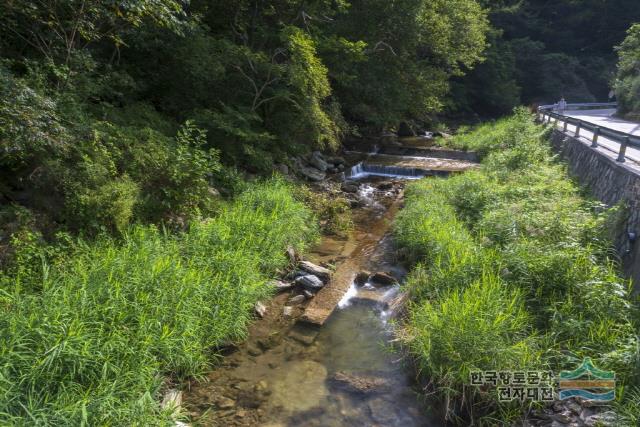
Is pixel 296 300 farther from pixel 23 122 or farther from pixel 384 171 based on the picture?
pixel 384 171

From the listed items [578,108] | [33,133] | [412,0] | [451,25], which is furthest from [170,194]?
[578,108]

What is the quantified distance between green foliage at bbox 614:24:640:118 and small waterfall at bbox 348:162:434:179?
15.4m

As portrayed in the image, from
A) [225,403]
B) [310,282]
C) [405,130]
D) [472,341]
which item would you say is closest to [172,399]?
[225,403]

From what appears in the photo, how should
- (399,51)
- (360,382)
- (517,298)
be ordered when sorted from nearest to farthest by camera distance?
(360,382)
(517,298)
(399,51)

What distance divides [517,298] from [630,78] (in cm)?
2748

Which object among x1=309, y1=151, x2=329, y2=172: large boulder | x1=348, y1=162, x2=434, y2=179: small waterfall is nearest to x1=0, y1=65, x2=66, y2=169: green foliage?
x1=309, y1=151, x2=329, y2=172: large boulder

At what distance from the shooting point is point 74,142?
6.28 metres

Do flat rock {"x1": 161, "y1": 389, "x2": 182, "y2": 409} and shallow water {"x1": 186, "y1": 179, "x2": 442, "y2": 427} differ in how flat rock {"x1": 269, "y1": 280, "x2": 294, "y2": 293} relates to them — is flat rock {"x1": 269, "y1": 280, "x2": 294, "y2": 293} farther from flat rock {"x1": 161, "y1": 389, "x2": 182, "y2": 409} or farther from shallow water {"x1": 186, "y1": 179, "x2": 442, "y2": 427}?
flat rock {"x1": 161, "y1": 389, "x2": 182, "y2": 409}

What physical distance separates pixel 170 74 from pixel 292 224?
19.9ft

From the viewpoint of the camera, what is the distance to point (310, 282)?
24.4ft

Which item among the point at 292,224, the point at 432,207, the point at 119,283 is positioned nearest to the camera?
the point at 119,283

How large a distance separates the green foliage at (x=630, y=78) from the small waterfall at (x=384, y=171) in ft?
50.7

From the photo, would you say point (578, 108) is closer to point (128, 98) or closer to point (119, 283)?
point (128, 98)

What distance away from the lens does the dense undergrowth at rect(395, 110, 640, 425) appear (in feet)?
14.9
